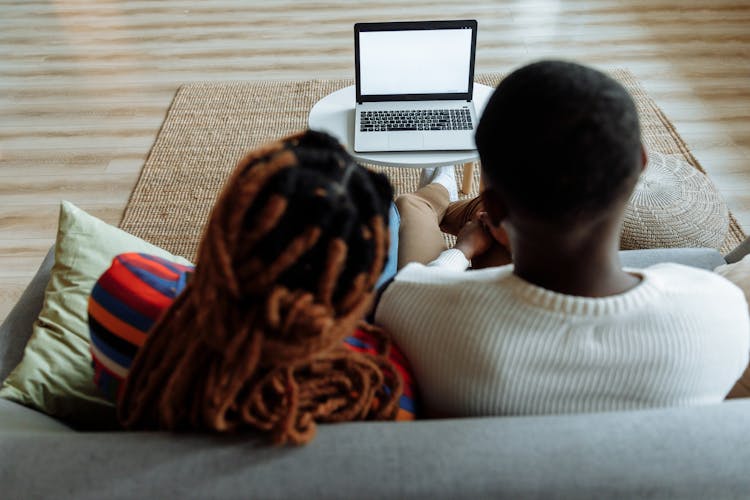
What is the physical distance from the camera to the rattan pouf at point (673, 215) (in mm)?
1664

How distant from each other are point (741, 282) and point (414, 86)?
1171mm

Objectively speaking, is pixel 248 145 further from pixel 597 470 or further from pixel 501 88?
pixel 597 470

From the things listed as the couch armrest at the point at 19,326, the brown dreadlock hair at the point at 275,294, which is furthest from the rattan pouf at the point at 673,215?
the couch armrest at the point at 19,326

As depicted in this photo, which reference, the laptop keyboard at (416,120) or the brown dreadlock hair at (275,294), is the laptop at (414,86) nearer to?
the laptop keyboard at (416,120)

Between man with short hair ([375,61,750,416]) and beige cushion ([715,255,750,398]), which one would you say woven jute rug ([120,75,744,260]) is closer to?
beige cushion ([715,255,750,398])

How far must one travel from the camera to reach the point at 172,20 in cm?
Answer: 364

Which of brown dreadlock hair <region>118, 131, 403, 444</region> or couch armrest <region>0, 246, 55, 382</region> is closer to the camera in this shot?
brown dreadlock hair <region>118, 131, 403, 444</region>

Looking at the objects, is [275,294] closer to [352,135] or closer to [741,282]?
[741,282]

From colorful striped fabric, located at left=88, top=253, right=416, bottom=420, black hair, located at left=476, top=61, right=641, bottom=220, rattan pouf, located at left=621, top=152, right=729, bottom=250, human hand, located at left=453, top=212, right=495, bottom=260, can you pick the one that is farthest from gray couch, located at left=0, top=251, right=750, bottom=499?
rattan pouf, located at left=621, top=152, right=729, bottom=250

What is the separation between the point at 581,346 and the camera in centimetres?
74

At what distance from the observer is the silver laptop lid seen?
1.86 meters

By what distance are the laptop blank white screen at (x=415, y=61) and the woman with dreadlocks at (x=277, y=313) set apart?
127 cm

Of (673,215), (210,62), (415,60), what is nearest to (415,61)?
(415,60)

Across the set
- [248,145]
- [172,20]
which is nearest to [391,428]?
[248,145]
